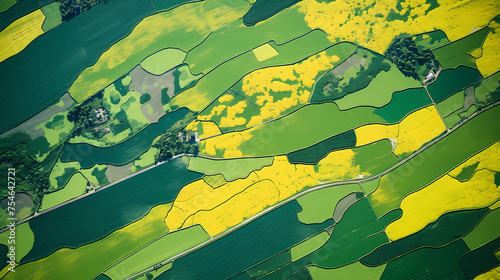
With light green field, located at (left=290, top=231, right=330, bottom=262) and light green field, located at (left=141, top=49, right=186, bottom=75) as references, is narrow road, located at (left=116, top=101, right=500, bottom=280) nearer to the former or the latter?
light green field, located at (left=290, top=231, right=330, bottom=262)

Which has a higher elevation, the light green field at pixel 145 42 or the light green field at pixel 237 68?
the light green field at pixel 145 42

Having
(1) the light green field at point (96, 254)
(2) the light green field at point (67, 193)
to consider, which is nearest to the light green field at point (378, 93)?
(1) the light green field at point (96, 254)

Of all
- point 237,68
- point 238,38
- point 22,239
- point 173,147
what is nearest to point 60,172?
point 22,239

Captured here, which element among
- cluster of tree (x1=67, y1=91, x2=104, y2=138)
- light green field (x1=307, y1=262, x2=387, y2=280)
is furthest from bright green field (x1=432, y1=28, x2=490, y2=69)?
cluster of tree (x1=67, y1=91, x2=104, y2=138)

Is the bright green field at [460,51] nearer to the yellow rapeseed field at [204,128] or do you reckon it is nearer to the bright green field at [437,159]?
the bright green field at [437,159]

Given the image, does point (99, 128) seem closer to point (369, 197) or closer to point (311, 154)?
point (311, 154)

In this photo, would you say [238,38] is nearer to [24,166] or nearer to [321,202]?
[321,202]
